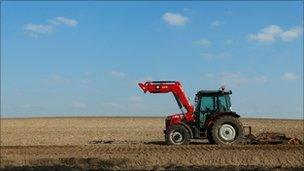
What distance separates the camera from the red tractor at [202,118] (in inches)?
823

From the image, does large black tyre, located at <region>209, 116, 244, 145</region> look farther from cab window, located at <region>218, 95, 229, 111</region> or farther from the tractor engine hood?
the tractor engine hood

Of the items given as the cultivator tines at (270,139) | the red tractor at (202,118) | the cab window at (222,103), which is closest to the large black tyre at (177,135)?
the red tractor at (202,118)

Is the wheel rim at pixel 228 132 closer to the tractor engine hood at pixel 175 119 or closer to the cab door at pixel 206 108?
the cab door at pixel 206 108

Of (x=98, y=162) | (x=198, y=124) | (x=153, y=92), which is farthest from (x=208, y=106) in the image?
(x=98, y=162)

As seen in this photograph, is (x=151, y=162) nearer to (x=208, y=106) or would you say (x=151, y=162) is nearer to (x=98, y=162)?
(x=98, y=162)

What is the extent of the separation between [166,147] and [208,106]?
2.61 meters

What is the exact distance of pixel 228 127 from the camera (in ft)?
68.9

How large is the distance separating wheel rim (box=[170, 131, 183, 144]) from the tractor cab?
32.7 inches

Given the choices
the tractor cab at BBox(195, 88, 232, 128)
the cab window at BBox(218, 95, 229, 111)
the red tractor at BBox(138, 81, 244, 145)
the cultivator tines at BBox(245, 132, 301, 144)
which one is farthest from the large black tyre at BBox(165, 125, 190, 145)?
the cultivator tines at BBox(245, 132, 301, 144)

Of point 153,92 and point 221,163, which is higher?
point 153,92

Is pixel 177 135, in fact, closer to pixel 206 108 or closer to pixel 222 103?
pixel 206 108

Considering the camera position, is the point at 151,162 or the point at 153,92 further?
the point at 153,92

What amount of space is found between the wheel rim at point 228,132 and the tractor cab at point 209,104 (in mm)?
640

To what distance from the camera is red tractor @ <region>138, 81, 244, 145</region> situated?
68.6 ft
